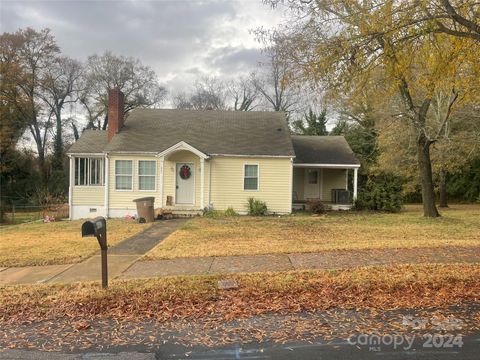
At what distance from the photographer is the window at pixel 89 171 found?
2091 centimetres

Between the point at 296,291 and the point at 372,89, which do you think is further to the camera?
the point at 372,89

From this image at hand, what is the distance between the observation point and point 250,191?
65.8ft

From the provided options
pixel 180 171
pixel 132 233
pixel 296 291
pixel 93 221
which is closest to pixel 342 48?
pixel 296 291

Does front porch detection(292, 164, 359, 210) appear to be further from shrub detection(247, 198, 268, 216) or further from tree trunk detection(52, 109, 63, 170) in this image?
tree trunk detection(52, 109, 63, 170)

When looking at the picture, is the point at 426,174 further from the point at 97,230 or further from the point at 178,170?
the point at 97,230

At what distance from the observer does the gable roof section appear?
66.6ft

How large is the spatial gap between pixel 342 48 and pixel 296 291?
4.64m

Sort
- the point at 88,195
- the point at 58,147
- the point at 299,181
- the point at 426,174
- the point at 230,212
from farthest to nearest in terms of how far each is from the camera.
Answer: the point at 58,147
the point at 299,181
the point at 88,195
the point at 230,212
the point at 426,174

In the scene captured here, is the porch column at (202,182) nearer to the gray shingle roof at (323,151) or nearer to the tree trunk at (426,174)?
the gray shingle roof at (323,151)

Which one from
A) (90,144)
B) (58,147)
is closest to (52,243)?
(90,144)

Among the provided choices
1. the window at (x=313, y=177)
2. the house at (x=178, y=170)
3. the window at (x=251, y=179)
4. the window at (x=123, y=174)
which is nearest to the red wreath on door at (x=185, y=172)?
the house at (x=178, y=170)

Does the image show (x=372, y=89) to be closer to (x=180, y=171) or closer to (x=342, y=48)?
(x=342, y=48)

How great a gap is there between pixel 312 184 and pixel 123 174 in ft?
35.9

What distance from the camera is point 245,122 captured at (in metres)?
23.3
